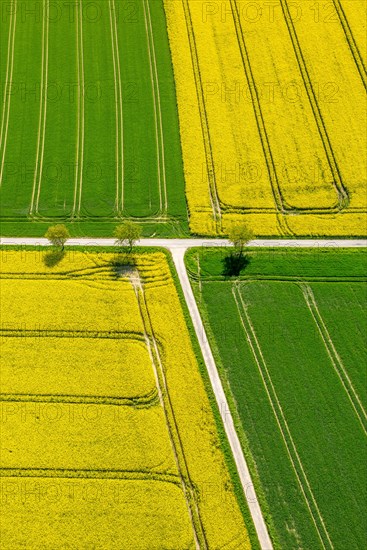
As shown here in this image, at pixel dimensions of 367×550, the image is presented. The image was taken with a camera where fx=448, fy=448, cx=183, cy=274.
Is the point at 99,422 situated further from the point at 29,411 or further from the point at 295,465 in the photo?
the point at 295,465

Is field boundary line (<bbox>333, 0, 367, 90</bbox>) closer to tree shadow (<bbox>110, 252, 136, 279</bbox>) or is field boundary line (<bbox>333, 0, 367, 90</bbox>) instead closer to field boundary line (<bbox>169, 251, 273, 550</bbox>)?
field boundary line (<bbox>169, 251, 273, 550</bbox>)

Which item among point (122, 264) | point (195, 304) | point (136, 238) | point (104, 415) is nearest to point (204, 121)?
point (136, 238)

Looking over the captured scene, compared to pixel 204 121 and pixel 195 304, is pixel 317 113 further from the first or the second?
pixel 195 304

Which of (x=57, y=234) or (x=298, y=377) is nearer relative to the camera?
(x=298, y=377)

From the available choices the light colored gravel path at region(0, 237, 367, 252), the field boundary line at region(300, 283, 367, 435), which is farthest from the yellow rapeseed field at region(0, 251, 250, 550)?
the field boundary line at region(300, 283, 367, 435)

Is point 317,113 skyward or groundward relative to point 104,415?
skyward

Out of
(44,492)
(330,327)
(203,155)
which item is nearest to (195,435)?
(44,492)

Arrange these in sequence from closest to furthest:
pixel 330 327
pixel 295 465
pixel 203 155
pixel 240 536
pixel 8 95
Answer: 1. pixel 240 536
2. pixel 295 465
3. pixel 330 327
4. pixel 203 155
5. pixel 8 95
